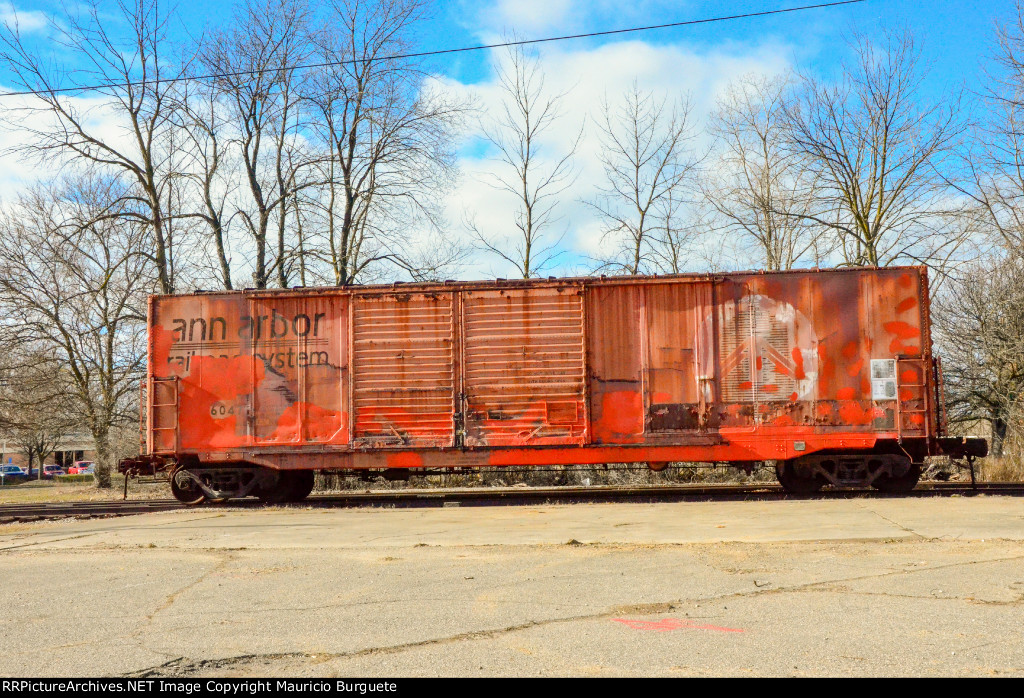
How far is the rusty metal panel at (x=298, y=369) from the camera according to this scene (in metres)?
13.5

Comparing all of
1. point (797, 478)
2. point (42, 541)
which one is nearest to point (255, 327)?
point (42, 541)

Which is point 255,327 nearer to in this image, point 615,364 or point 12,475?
point 615,364

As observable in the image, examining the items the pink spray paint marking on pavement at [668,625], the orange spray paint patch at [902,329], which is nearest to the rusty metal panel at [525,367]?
the orange spray paint patch at [902,329]

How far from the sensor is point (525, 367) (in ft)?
43.0

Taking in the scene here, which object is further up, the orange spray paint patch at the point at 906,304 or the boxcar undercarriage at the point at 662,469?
the orange spray paint patch at the point at 906,304

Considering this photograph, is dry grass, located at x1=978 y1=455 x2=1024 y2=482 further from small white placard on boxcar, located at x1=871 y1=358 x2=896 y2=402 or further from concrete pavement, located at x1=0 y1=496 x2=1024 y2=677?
concrete pavement, located at x1=0 y1=496 x2=1024 y2=677

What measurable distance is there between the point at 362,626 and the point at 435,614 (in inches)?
20.9

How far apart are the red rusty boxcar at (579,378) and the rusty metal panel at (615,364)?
2 cm

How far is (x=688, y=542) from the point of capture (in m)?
8.43

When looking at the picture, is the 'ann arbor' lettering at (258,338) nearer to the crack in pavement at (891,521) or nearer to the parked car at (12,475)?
the crack in pavement at (891,521)

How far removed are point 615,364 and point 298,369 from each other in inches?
204
